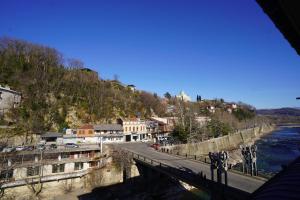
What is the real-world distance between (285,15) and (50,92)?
2989 inches

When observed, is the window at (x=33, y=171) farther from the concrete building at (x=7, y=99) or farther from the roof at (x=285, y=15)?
the roof at (x=285, y=15)

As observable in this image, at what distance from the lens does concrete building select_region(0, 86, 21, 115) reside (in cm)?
6006

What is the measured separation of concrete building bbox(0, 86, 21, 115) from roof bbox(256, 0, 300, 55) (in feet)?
217

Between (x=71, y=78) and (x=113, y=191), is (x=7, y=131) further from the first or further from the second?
(x=71, y=78)

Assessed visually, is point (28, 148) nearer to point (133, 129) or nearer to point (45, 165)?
point (45, 165)

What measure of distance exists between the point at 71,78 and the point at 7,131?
3633 cm

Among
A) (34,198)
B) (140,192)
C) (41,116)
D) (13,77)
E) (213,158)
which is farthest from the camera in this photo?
(13,77)

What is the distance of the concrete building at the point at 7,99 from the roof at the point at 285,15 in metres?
66.3

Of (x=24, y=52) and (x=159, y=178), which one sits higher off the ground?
(x=24, y=52)

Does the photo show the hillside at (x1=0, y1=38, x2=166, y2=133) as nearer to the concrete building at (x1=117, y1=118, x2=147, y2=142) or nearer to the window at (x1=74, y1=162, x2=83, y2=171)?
the concrete building at (x1=117, y1=118, x2=147, y2=142)

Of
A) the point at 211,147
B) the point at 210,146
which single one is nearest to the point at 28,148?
the point at 210,146

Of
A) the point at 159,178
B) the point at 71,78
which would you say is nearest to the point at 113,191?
the point at 159,178

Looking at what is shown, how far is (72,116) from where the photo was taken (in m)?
74.1

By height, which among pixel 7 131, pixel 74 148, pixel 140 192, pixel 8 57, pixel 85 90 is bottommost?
pixel 140 192
